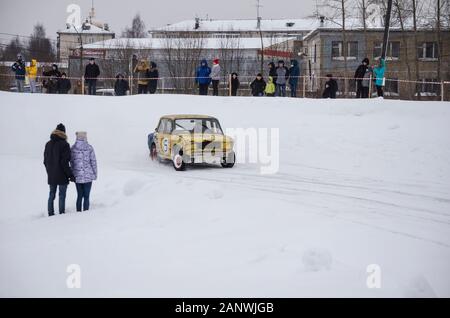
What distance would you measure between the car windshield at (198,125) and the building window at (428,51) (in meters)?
39.0

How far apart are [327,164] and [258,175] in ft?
8.67

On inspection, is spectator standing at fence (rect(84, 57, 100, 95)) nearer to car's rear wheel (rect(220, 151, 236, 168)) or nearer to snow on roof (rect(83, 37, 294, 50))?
car's rear wheel (rect(220, 151, 236, 168))

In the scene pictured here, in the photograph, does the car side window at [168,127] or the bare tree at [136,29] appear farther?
the bare tree at [136,29]

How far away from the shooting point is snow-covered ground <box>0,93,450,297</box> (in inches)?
286

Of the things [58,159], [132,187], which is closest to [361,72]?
[132,187]

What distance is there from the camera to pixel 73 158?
1192 cm

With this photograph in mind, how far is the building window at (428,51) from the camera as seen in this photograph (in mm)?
50531

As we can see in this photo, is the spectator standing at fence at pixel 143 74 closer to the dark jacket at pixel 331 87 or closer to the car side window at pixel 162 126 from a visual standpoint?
the dark jacket at pixel 331 87

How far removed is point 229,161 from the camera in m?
16.3

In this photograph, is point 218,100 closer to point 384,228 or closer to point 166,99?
point 166,99

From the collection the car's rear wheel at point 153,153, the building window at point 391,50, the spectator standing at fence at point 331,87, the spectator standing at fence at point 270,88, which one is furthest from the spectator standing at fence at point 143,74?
the building window at point 391,50

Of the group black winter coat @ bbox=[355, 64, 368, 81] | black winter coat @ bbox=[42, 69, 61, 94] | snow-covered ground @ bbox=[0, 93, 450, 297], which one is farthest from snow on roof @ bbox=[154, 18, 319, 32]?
snow-covered ground @ bbox=[0, 93, 450, 297]

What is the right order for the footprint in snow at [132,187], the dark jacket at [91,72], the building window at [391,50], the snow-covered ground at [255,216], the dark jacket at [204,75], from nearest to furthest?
the snow-covered ground at [255,216], the footprint in snow at [132,187], the dark jacket at [204,75], the dark jacket at [91,72], the building window at [391,50]
